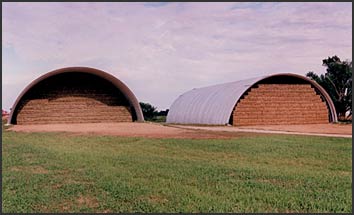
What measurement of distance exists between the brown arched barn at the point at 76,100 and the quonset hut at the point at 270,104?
6446 millimetres

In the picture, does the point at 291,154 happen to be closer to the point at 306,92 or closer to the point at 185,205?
the point at 185,205

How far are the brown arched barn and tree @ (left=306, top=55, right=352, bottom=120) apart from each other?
21239 mm

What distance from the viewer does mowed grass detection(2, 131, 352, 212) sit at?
5539 mm

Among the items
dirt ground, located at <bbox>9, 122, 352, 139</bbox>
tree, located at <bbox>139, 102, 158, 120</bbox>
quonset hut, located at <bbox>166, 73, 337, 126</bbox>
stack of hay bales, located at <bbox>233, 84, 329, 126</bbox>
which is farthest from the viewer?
tree, located at <bbox>139, 102, 158, 120</bbox>

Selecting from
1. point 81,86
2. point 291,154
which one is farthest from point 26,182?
point 81,86

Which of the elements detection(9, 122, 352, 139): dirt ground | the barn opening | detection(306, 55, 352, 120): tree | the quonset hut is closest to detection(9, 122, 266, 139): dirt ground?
detection(9, 122, 352, 139): dirt ground

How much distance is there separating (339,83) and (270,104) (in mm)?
17829

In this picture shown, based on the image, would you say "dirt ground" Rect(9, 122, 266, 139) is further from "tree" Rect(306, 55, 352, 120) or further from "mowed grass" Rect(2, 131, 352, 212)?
"tree" Rect(306, 55, 352, 120)

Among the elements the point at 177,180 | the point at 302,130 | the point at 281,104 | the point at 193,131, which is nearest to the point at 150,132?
the point at 193,131

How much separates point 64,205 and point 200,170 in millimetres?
3178

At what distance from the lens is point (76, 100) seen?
3125 centimetres

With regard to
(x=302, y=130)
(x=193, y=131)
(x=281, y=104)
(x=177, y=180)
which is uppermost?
(x=281, y=104)

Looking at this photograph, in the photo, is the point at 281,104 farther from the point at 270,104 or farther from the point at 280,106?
the point at 270,104

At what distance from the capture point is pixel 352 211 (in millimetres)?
5359
